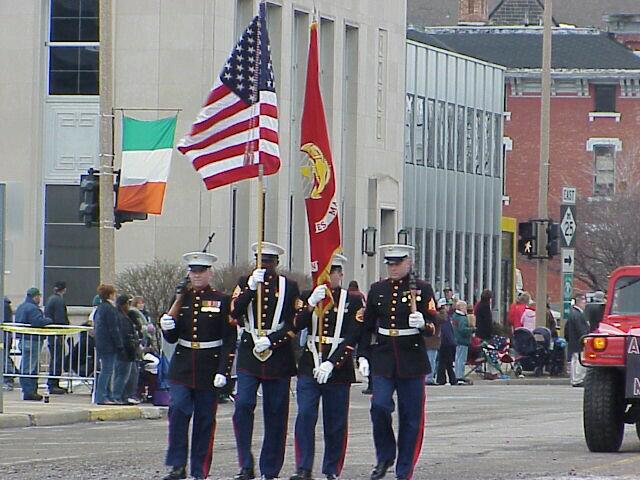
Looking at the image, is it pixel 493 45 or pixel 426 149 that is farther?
pixel 493 45

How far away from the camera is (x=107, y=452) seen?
18.4 meters

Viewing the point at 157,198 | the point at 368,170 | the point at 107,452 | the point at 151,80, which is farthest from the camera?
the point at 368,170

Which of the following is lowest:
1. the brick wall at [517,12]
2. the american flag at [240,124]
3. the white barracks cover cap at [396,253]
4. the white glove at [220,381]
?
the white glove at [220,381]

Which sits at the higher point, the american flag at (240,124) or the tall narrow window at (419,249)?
the american flag at (240,124)

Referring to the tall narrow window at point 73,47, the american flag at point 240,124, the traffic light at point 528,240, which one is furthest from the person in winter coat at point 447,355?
the american flag at point 240,124

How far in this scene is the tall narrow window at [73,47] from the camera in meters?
40.0

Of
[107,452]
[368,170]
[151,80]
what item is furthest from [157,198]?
[368,170]

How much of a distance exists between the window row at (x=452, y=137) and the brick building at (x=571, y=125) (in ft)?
49.7

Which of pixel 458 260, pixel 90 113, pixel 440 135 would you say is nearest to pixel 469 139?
pixel 440 135

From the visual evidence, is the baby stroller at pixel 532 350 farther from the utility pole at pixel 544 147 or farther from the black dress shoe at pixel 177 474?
the black dress shoe at pixel 177 474

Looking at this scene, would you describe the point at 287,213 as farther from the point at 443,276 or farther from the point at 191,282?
the point at 191,282

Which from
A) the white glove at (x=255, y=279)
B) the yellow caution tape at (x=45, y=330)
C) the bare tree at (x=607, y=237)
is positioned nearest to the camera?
the white glove at (x=255, y=279)

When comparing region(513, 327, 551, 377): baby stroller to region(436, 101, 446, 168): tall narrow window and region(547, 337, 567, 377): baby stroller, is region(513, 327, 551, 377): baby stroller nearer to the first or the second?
region(547, 337, 567, 377): baby stroller

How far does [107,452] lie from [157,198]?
9.70m
